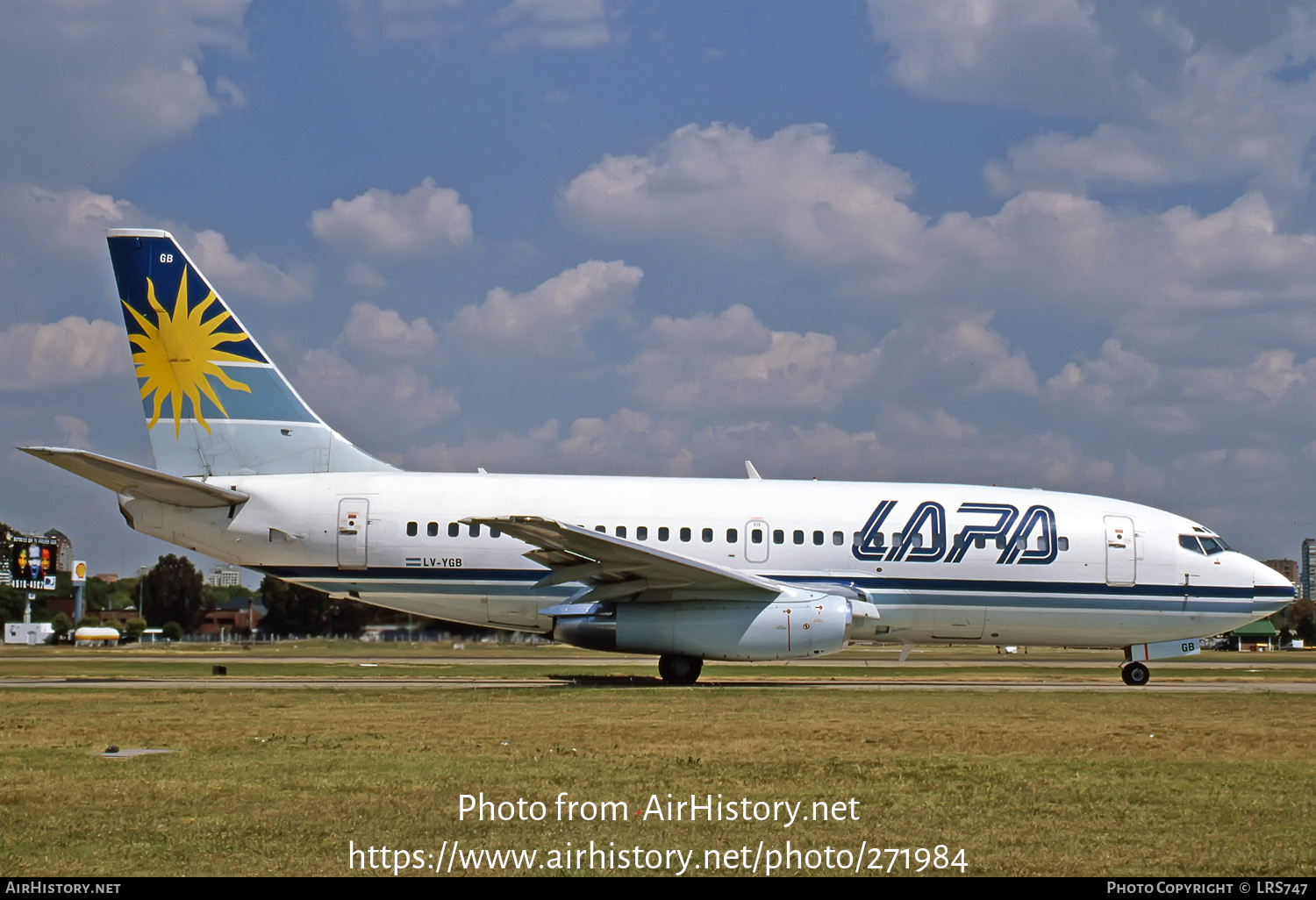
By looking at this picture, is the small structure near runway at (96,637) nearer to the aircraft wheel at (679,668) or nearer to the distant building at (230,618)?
the distant building at (230,618)

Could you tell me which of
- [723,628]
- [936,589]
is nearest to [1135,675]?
[936,589]

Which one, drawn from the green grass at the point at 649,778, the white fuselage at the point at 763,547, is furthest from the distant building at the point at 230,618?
the green grass at the point at 649,778

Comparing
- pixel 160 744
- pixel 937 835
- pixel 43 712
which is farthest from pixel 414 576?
pixel 937 835

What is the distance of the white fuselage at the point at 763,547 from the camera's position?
22578 millimetres

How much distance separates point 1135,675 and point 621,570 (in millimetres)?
10512

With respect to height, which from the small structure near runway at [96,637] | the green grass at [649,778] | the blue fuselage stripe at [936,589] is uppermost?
the blue fuselage stripe at [936,589]

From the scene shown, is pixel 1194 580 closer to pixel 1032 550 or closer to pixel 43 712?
pixel 1032 550

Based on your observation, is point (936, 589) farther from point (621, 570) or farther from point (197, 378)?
point (197, 378)

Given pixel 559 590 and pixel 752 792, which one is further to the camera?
pixel 559 590

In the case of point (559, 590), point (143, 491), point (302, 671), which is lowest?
point (302, 671)

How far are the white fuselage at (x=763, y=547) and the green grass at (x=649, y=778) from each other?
5603 millimetres

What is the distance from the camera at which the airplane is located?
22.5 meters

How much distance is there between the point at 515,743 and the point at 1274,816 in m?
6.86

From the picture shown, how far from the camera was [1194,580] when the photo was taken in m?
23.5
